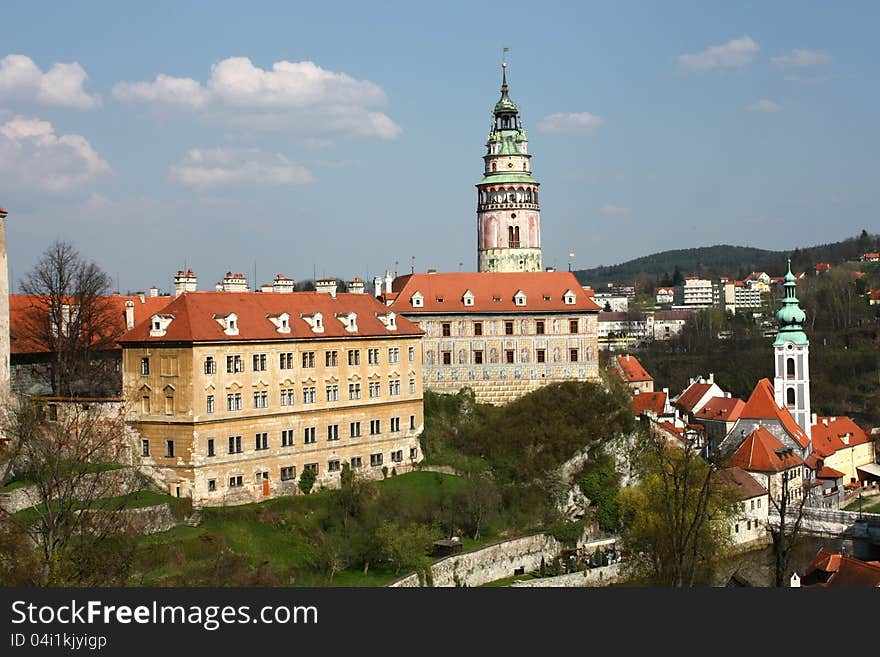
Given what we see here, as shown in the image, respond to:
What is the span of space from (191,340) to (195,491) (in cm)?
543

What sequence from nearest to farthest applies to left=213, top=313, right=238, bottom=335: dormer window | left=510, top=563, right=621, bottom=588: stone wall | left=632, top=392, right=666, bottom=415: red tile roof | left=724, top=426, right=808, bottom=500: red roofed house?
left=213, top=313, right=238, bottom=335: dormer window < left=510, top=563, right=621, bottom=588: stone wall < left=724, top=426, right=808, bottom=500: red roofed house < left=632, top=392, right=666, bottom=415: red tile roof

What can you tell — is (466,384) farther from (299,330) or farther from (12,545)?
(12,545)

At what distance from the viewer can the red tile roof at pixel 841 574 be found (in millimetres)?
43000

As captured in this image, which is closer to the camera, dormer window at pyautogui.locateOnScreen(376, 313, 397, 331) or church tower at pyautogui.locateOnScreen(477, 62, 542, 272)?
dormer window at pyautogui.locateOnScreen(376, 313, 397, 331)

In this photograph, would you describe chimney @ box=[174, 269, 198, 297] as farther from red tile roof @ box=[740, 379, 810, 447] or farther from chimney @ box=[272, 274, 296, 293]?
red tile roof @ box=[740, 379, 810, 447]

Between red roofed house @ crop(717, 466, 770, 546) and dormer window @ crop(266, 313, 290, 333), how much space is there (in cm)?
2265

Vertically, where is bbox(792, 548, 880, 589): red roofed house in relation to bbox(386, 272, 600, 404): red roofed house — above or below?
below

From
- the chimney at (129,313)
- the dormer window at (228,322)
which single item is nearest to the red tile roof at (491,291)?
the chimney at (129,313)

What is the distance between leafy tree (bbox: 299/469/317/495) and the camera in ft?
159

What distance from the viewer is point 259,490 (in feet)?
154

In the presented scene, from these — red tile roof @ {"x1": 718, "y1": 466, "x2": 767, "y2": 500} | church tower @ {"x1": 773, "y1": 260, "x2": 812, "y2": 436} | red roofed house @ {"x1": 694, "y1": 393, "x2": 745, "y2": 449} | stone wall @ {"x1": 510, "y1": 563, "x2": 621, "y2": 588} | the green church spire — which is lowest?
stone wall @ {"x1": 510, "y1": 563, "x2": 621, "y2": 588}

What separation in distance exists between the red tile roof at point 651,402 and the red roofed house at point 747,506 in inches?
717

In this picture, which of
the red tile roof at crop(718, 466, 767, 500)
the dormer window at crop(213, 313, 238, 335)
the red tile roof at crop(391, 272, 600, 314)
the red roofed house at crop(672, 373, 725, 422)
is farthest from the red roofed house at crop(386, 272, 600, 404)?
the red roofed house at crop(672, 373, 725, 422)

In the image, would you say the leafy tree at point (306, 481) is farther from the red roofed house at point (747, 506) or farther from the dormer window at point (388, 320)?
the red roofed house at point (747, 506)
